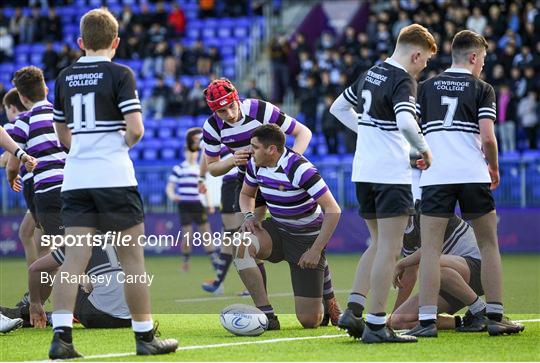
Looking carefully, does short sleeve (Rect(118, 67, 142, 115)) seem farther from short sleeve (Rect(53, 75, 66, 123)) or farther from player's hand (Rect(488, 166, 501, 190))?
player's hand (Rect(488, 166, 501, 190))

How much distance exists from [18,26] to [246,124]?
2107cm

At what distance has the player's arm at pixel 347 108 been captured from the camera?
328 inches

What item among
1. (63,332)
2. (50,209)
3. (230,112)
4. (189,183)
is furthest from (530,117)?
(63,332)

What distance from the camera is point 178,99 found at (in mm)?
25406

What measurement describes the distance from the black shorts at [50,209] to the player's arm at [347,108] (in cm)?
249

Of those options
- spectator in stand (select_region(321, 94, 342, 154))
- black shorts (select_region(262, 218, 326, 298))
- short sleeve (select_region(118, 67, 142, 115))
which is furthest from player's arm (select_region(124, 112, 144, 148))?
spectator in stand (select_region(321, 94, 342, 154))

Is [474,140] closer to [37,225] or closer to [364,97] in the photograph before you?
[364,97]

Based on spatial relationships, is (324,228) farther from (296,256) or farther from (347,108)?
(347,108)

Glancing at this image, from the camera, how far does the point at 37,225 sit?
9.81 m

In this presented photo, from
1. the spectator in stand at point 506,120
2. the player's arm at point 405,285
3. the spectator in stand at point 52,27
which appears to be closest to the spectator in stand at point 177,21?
the spectator in stand at point 52,27

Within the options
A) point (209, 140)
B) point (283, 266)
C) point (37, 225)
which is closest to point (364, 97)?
point (209, 140)

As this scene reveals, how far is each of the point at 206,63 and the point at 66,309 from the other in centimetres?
1934

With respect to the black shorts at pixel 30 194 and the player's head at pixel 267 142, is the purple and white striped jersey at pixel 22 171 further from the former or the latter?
the player's head at pixel 267 142

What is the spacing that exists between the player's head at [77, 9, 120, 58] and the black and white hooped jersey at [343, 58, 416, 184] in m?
1.86
